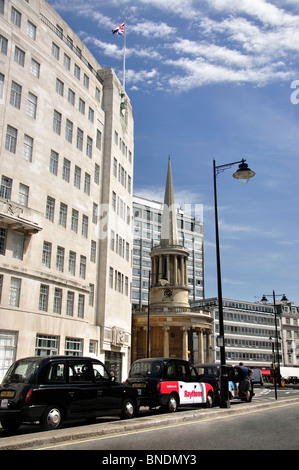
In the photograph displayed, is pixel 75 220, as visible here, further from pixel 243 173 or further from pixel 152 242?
pixel 152 242

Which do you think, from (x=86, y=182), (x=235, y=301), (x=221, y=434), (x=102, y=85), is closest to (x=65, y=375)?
(x=221, y=434)

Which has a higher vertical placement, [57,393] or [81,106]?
[81,106]

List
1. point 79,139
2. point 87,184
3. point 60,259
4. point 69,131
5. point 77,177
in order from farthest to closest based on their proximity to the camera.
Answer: point 87,184 → point 79,139 → point 77,177 → point 69,131 → point 60,259

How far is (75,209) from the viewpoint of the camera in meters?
34.1

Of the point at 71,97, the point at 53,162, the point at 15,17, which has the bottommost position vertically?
the point at 53,162

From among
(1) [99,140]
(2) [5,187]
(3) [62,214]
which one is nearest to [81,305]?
(3) [62,214]

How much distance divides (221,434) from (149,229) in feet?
354

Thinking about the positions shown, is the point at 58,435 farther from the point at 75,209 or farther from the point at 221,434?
the point at 75,209

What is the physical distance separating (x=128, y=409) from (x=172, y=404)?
2534mm

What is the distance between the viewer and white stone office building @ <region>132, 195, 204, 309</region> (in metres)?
112

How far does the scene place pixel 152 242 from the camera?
117812mm

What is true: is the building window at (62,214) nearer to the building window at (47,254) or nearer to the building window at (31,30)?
the building window at (47,254)

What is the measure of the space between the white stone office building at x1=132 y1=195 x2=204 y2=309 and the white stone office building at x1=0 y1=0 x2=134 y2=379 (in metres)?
62.0

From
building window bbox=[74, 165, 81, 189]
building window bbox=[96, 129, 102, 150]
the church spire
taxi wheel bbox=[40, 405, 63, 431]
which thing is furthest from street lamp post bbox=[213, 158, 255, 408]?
the church spire
